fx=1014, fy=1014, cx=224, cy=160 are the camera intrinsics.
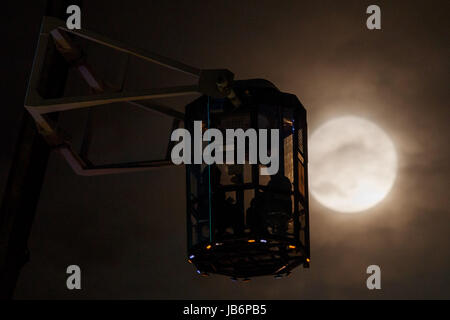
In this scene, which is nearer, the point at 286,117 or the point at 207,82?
the point at 207,82

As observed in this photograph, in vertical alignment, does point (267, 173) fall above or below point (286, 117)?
below

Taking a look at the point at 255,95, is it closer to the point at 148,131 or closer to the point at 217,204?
the point at 217,204

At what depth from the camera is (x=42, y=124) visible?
1302cm

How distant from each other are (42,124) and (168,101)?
8.74 m

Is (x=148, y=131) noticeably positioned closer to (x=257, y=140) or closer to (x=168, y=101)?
(x=168, y=101)

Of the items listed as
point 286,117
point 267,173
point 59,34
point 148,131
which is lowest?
point 267,173

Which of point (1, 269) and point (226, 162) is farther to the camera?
point (1, 269)

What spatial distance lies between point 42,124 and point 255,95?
9.39ft

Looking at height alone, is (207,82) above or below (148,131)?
below

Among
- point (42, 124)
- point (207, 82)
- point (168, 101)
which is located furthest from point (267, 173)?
point (168, 101)

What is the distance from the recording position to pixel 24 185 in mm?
13789
